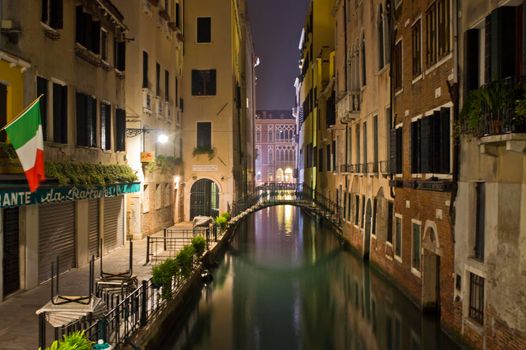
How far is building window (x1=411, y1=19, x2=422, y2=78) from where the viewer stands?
597 inches

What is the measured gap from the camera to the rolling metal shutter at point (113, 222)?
20297 millimetres

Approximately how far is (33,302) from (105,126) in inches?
331

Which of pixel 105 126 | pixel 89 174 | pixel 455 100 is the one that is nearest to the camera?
pixel 455 100

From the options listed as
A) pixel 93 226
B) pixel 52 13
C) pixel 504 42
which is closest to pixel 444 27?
pixel 504 42

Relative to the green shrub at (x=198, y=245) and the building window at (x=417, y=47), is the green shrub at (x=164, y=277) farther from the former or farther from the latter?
the building window at (x=417, y=47)

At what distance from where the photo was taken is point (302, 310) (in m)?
16.8

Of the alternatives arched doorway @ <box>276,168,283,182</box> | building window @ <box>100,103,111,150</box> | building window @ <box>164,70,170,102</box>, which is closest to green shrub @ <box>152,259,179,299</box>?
building window @ <box>100,103,111,150</box>

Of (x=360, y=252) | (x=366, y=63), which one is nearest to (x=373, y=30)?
(x=366, y=63)

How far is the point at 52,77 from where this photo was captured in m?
14.9

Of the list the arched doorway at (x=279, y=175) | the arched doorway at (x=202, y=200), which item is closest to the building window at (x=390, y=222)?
the arched doorway at (x=202, y=200)

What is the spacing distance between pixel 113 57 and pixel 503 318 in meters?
16.5

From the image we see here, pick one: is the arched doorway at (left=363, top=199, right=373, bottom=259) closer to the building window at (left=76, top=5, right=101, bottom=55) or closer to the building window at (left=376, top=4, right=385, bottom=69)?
the building window at (left=376, top=4, right=385, bottom=69)

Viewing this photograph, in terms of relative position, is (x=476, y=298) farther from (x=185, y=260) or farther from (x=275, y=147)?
(x=275, y=147)

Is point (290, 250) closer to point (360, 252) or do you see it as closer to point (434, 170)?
point (360, 252)
